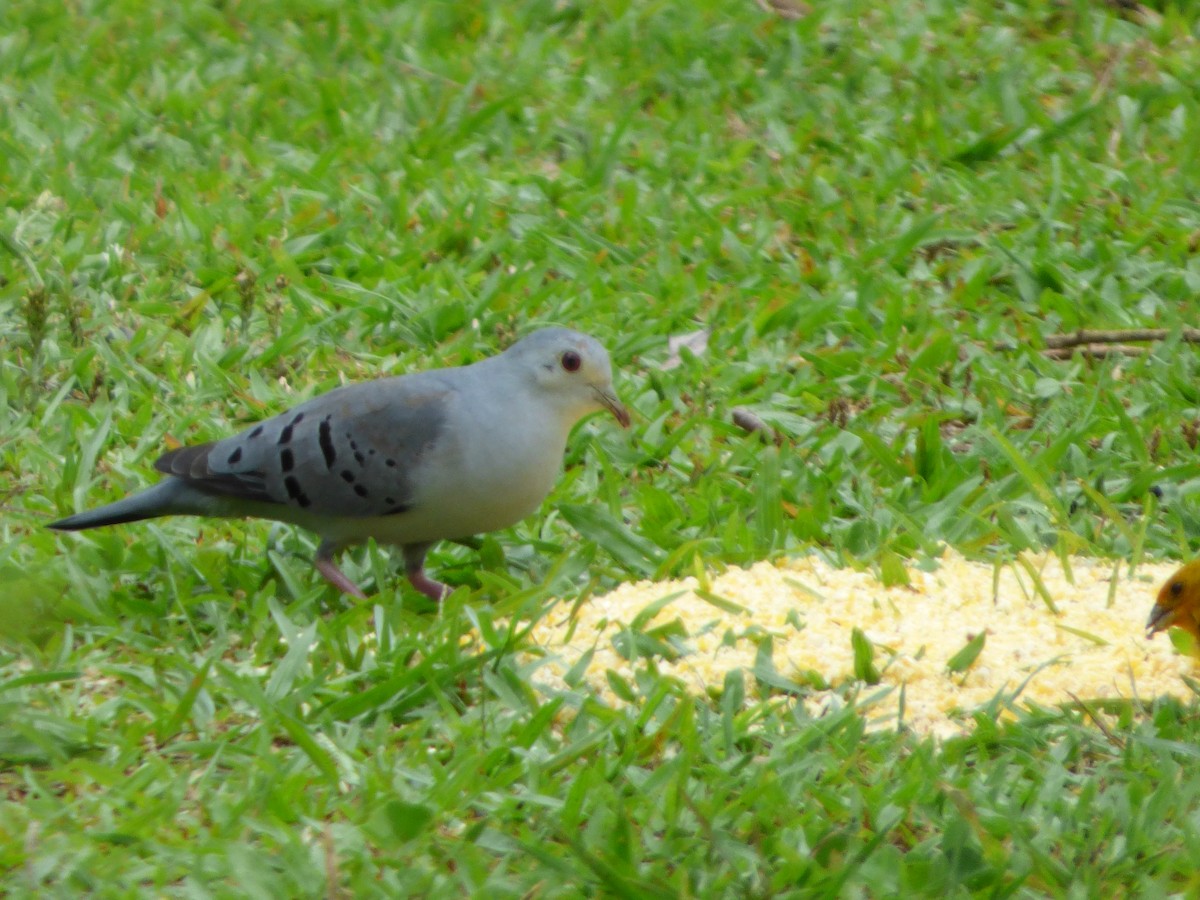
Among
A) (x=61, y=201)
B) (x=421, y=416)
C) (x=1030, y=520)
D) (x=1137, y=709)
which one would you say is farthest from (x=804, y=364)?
(x=61, y=201)

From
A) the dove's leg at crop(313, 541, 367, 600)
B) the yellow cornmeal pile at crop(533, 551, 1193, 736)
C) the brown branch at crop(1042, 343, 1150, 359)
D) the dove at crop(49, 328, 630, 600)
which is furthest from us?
the brown branch at crop(1042, 343, 1150, 359)

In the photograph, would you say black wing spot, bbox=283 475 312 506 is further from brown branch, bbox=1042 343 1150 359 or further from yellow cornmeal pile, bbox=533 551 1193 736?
brown branch, bbox=1042 343 1150 359

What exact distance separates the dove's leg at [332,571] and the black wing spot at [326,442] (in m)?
0.28

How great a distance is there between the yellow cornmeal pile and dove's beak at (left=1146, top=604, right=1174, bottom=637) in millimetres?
48

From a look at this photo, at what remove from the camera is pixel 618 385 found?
589 centimetres

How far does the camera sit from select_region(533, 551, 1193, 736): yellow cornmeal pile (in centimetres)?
412

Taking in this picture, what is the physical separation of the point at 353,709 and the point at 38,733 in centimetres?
69

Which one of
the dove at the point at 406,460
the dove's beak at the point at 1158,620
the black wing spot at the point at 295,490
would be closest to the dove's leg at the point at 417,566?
the dove at the point at 406,460

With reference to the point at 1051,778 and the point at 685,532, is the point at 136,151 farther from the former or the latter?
the point at 1051,778

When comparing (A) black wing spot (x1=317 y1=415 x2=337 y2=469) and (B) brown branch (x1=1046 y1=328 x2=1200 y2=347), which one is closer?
(A) black wing spot (x1=317 y1=415 x2=337 y2=469)

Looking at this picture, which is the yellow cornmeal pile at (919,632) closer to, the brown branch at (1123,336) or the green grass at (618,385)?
the green grass at (618,385)

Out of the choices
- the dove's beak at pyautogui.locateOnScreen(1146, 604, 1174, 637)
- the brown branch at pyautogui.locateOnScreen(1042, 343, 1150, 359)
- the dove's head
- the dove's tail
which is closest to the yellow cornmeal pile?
the dove's beak at pyautogui.locateOnScreen(1146, 604, 1174, 637)

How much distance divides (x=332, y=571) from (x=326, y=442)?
36 centimetres

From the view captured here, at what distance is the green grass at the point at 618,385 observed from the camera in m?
3.54
